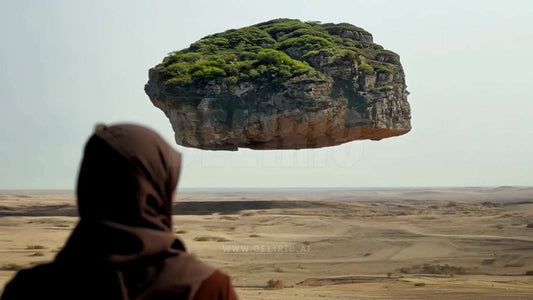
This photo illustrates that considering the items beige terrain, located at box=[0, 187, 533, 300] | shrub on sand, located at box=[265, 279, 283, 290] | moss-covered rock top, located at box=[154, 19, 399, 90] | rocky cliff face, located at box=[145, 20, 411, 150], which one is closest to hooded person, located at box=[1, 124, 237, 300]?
beige terrain, located at box=[0, 187, 533, 300]

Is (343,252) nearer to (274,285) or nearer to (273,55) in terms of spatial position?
(274,285)

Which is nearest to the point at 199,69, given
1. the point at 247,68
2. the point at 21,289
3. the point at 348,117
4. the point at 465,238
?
the point at 247,68

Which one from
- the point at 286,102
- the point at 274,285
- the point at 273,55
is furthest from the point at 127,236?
the point at 273,55

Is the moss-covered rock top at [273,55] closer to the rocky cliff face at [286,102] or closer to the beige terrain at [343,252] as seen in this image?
the rocky cliff face at [286,102]

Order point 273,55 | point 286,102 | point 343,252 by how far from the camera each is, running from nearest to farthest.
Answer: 1. point 343,252
2. point 286,102
3. point 273,55

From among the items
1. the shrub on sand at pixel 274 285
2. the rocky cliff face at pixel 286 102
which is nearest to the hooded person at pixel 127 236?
the shrub on sand at pixel 274 285

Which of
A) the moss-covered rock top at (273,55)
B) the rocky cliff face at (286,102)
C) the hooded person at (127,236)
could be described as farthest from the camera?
the moss-covered rock top at (273,55)
